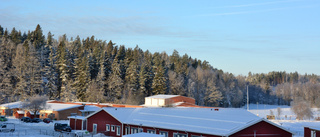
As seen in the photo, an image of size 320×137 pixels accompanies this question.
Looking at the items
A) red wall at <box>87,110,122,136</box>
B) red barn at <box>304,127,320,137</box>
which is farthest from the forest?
red barn at <box>304,127,320,137</box>

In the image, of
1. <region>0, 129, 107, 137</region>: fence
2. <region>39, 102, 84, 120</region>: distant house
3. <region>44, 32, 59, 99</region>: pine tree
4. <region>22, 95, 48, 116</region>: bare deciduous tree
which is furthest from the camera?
<region>44, 32, 59, 99</region>: pine tree

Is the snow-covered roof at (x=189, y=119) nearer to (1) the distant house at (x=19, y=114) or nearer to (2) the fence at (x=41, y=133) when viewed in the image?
(2) the fence at (x=41, y=133)

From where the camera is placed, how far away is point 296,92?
17775 cm

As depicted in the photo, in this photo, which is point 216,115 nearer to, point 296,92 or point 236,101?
point 236,101

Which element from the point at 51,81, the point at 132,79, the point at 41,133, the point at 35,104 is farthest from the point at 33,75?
the point at 41,133

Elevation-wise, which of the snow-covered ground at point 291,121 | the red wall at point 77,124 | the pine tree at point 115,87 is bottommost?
the snow-covered ground at point 291,121

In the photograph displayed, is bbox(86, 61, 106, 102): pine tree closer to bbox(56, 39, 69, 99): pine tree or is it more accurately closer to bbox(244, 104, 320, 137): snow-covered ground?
bbox(56, 39, 69, 99): pine tree

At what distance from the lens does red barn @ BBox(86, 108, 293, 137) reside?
33.9 meters

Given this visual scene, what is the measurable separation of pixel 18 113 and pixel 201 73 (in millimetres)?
83410

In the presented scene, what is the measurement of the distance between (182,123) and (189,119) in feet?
5.24

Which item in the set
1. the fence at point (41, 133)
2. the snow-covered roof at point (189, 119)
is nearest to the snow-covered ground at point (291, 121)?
the snow-covered roof at point (189, 119)

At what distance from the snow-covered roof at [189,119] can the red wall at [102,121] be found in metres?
0.66

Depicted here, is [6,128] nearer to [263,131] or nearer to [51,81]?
[263,131]

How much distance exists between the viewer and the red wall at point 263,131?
111ft
